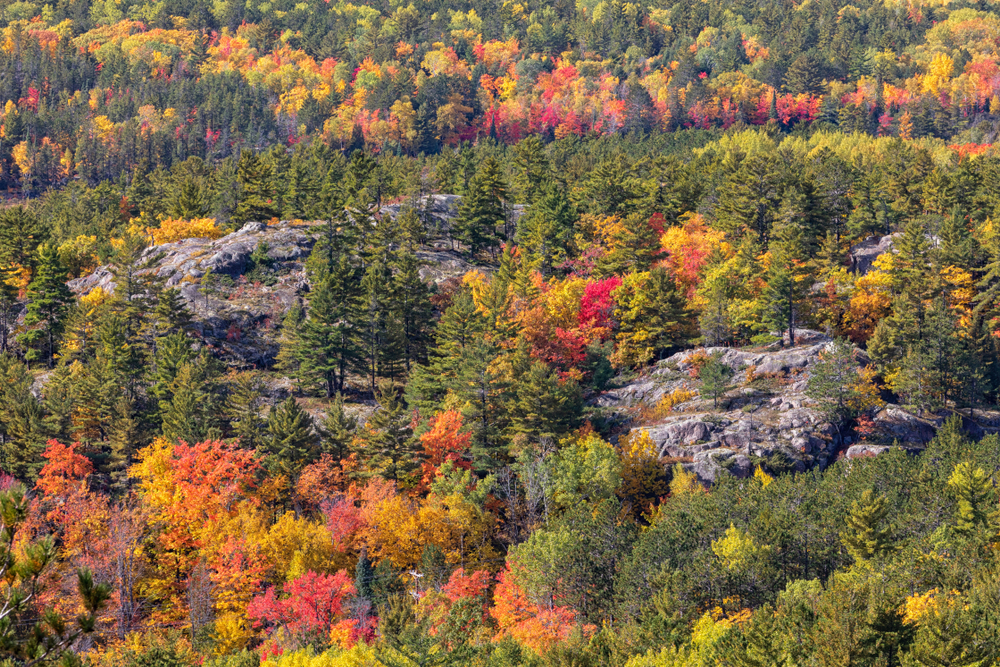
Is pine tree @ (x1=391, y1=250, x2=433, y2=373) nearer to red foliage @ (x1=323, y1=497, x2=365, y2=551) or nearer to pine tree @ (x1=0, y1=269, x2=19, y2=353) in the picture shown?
red foliage @ (x1=323, y1=497, x2=365, y2=551)

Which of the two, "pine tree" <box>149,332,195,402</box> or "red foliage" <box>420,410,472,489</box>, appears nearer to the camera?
"red foliage" <box>420,410,472,489</box>

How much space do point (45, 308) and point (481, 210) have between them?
1868 inches

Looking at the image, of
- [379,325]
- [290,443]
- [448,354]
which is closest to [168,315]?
[379,325]

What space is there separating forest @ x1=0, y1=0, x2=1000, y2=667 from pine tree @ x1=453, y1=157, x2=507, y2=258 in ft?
1.20

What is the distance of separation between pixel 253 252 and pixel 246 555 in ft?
154

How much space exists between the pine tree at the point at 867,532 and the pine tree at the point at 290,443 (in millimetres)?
39436

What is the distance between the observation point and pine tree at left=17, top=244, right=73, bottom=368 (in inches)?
3634

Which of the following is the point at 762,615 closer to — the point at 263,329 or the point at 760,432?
the point at 760,432

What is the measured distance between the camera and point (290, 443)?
72750 millimetres

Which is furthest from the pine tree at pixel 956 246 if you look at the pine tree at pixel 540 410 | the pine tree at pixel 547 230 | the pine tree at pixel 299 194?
the pine tree at pixel 299 194

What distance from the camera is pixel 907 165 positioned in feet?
365

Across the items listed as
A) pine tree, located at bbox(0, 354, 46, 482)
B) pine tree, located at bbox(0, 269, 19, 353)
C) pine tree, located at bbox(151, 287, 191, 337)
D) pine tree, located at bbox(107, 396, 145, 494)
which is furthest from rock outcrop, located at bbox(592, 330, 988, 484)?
pine tree, located at bbox(0, 269, 19, 353)

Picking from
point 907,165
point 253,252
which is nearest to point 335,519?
point 253,252

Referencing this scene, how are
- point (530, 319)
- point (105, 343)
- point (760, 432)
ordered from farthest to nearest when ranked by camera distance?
point (530, 319), point (105, 343), point (760, 432)
